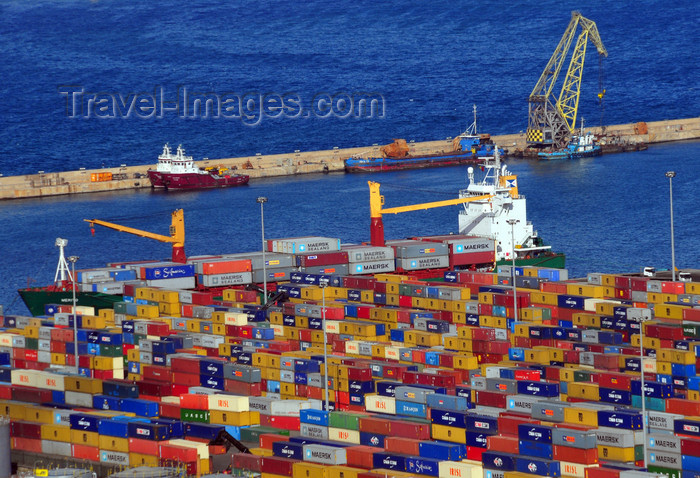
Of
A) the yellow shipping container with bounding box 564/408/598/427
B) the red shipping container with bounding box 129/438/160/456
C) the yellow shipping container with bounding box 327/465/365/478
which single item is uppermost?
the yellow shipping container with bounding box 564/408/598/427

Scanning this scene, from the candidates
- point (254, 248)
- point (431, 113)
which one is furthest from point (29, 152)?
point (254, 248)

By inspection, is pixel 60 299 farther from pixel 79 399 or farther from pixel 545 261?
pixel 545 261

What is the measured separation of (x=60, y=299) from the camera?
236 feet

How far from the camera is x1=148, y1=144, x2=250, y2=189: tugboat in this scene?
12419cm

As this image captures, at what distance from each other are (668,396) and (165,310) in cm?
2558

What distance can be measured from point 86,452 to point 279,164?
3526 inches

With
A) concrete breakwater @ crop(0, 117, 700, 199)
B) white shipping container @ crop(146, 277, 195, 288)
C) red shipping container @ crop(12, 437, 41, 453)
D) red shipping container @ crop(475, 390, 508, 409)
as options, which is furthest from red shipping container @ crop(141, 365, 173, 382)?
concrete breakwater @ crop(0, 117, 700, 199)

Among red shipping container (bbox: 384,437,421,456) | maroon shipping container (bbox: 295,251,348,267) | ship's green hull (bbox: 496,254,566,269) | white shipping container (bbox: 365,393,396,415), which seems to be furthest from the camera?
ship's green hull (bbox: 496,254,566,269)

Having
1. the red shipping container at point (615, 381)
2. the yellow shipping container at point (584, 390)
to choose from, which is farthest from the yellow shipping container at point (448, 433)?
the red shipping container at point (615, 381)

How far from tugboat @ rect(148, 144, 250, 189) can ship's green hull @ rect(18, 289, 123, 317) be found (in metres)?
49.9

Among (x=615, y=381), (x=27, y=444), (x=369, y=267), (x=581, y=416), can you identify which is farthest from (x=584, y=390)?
(x=369, y=267)

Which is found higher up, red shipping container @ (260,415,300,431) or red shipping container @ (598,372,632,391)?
red shipping container @ (598,372,632,391)

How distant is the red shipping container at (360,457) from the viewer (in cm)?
4047

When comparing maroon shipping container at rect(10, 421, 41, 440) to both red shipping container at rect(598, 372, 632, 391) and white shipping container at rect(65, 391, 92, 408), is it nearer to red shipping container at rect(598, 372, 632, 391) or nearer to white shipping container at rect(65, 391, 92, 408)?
white shipping container at rect(65, 391, 92, 408)
